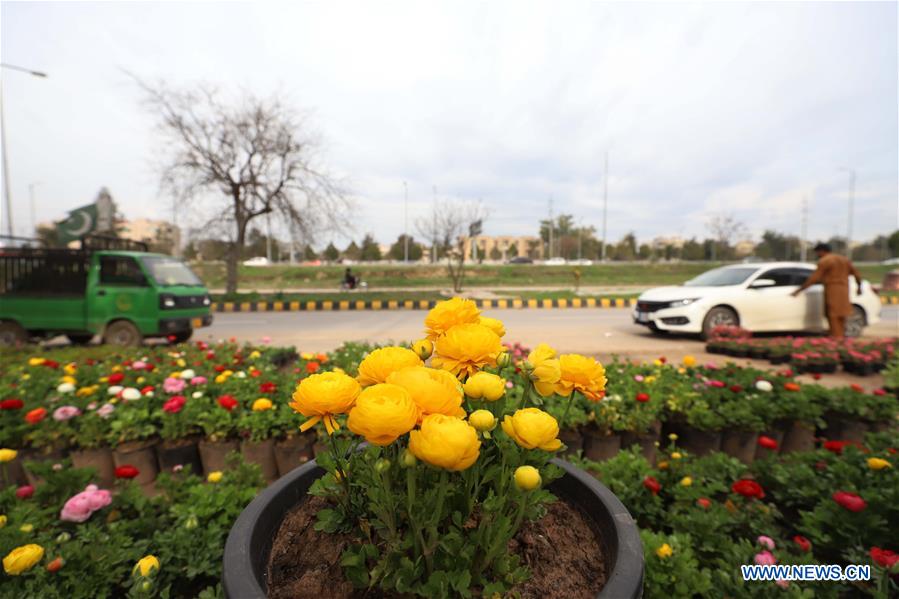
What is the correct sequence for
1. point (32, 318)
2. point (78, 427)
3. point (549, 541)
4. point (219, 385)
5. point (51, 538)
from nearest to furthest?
point (549, 541)
point (51, 538)
point (78, 427)
point (219, 385)
point (32, 318)

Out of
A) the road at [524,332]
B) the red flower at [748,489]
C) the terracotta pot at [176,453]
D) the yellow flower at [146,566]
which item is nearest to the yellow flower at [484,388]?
the yellow flower at [146,566]

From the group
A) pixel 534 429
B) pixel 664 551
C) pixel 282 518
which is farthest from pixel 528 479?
pixel 664 551

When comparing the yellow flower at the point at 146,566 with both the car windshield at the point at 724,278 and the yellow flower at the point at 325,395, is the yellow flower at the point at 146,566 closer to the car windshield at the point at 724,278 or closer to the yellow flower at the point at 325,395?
the yellow flower at the point at 325,395

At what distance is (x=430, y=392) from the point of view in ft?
1.99

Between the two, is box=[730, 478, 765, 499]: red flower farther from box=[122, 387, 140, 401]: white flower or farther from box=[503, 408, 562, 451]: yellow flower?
box=[122, 387, 140, 401]: white flower

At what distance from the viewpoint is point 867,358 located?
Result: 425cm

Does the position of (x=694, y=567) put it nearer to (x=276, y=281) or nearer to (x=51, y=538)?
(x=51, y=538)

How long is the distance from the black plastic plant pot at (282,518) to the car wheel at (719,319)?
21.2ft

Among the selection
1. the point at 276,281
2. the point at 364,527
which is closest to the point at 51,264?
the point at 364,527

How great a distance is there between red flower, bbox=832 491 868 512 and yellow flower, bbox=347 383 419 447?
1539 millimetres

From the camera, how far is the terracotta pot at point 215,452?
7.47ft

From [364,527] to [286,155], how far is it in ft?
49.3

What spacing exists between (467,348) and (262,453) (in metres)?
2.00

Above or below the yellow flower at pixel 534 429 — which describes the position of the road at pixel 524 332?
below
